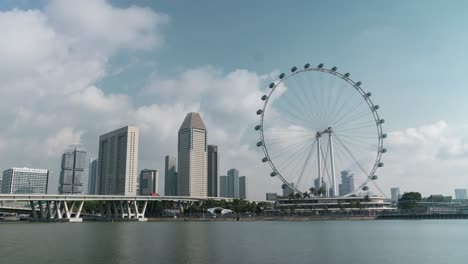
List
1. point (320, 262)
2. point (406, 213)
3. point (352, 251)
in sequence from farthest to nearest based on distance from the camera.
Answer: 1. point (406, 213)
2. point (352, 251)
3. point (320, 262)

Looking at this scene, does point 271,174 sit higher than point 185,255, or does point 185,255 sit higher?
point 271,174

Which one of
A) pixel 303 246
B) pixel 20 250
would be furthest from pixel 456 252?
pixel 20 250

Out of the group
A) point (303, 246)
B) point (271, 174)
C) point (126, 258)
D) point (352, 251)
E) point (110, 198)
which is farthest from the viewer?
point (110, 198)

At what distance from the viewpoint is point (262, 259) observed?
4172 cm

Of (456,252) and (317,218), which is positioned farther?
(317,218)

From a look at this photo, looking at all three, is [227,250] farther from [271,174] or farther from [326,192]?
[326,192]

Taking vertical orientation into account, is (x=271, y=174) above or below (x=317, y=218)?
above

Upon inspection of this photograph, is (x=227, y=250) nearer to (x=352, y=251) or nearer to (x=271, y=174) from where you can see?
(x=352, y=251)

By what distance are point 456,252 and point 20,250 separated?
2067 inches

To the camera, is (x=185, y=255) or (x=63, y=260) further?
(x=185, y=255)

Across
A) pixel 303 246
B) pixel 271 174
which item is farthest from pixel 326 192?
pixel 303 246

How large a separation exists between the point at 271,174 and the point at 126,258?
92084 mm

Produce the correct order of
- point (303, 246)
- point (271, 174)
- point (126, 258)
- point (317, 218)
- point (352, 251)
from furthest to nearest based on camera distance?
point (317, 218), point (271, 174), point (303, 246), point (352, 251), point (126, 258)

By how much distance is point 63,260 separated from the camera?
41.9 m
